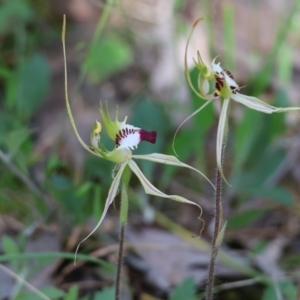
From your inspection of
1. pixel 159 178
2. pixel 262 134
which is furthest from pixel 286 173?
pixel 159 178

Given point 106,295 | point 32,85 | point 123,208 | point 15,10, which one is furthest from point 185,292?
point 15,10

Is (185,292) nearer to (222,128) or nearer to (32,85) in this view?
(222,128)

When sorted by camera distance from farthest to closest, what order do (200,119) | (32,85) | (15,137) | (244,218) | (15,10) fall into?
1. (15,10)
2. (32,85)
3. (200,119)
4. (244,218)
5. (15,137)

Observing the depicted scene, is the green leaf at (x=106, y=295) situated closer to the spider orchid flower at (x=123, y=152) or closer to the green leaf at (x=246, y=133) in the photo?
the spider orchid flower at (x=123, y=152)

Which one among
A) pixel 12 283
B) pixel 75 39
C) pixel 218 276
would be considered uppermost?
pixel 75 39

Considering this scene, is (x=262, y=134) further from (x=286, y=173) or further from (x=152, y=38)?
(x=152, y=38)

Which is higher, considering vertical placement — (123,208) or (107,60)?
(107,60)
